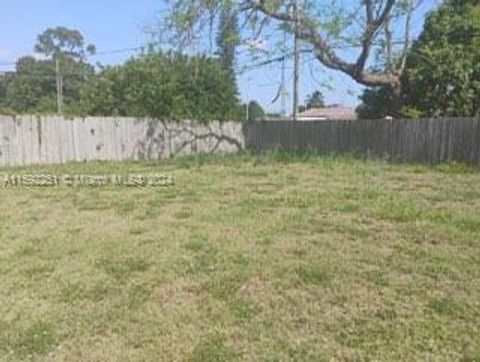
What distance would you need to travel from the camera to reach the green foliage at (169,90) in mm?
21094

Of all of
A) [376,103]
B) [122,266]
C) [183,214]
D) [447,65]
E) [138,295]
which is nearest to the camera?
[138,295]

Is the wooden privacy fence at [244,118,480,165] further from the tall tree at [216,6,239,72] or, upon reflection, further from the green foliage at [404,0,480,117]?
the tall tree at [216,6,239,72]

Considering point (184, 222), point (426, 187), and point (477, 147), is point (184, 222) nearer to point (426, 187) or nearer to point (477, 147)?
point (426, 187)

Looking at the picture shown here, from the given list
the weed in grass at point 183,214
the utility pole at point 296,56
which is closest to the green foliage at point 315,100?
the utility pole at point 296,56

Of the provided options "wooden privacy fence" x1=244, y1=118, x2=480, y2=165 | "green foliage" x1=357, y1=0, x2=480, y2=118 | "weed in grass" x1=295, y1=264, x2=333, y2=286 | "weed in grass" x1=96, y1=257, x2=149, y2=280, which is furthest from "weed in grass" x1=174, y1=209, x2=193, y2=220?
→ "green foliage" x1=357, y1=0, x2=480, y2=118

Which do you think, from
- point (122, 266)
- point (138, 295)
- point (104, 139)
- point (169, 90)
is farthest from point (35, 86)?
point (138, 295)

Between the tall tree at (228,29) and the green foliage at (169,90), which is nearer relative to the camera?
the tall tree at (228,29)

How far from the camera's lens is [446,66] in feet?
54.7

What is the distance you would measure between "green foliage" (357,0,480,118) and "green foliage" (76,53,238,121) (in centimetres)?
630

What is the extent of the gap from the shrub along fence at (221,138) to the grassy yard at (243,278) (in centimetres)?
677

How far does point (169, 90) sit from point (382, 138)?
765 centimetres

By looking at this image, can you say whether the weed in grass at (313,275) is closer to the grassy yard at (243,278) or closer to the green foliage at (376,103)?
the grassy yard at (243,278)

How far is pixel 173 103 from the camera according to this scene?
2103 centimetres

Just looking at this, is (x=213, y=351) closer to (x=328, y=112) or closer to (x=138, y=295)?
(x=138, y=295)
